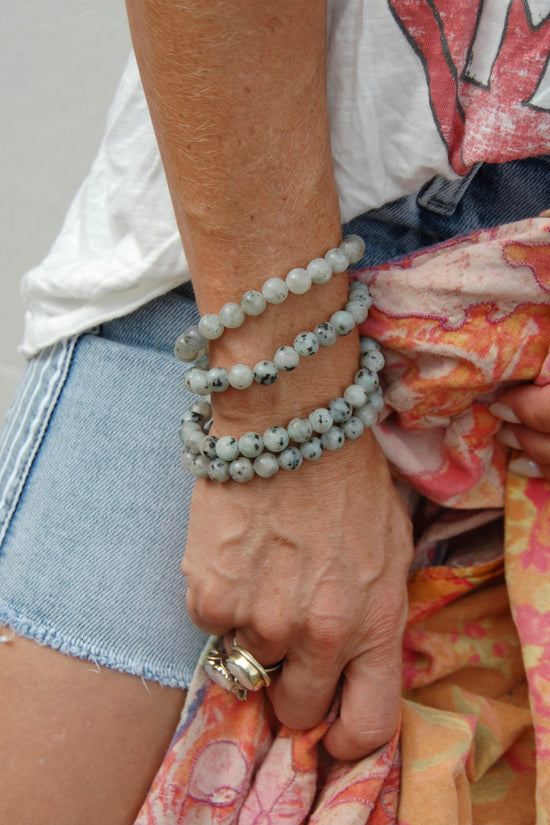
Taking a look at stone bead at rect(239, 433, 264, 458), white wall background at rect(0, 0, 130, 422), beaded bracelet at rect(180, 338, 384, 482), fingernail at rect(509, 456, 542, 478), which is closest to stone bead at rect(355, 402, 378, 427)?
beaded bracelet at rect(180, 338, 384, 482)

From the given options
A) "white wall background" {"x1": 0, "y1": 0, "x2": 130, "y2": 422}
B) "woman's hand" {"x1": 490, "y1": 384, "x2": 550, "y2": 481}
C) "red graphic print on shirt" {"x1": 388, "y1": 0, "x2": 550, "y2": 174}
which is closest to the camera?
"red graphic print on shirt" {"x1": 388, "y1": 0, "x2": 550, "y2": 174}

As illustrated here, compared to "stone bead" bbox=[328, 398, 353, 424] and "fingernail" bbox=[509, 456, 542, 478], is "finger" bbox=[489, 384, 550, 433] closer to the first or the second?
"fingernail" bbox=[509, 456, 542, 478]

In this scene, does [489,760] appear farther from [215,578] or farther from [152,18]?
[152,18]

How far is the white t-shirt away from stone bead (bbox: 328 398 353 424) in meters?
0.19

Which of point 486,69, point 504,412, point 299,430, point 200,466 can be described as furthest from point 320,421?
point 486,69

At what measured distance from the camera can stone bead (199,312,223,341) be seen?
60cm

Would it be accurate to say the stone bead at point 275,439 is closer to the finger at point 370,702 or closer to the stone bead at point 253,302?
the stone bead at point 253,302

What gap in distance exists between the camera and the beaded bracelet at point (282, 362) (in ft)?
1.95

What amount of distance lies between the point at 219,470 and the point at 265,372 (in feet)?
0.34

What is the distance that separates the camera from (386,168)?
2.12ft

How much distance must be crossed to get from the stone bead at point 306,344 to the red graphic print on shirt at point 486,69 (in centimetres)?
21

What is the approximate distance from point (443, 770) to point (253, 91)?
67cm

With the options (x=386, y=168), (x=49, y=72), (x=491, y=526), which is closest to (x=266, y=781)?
(x=491, y=526)

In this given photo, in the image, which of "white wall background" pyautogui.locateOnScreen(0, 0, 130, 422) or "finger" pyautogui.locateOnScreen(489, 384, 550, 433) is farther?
"white wall background" pyautogui.locateOnScreen(0, 0, 130, 422)
